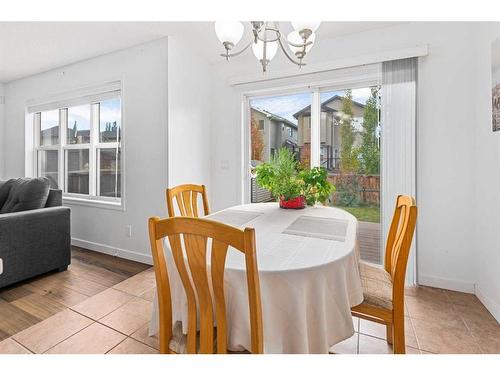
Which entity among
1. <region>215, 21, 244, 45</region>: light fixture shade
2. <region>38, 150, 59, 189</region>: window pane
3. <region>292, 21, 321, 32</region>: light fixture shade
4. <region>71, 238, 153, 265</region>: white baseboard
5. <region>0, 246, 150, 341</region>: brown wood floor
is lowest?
<region>0, 246, 150, 341</region>: brown wood floor

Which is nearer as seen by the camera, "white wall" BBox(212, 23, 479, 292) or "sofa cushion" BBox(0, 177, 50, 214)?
"white wall" BBox(212, 23, 479, 292)

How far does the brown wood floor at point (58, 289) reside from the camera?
6.38 ft

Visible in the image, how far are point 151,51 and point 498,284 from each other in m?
3.63

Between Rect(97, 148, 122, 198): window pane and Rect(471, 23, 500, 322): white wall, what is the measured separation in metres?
3.57

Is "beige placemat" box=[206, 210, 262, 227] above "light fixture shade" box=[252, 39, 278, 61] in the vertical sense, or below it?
below

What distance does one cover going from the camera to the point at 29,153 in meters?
4.19

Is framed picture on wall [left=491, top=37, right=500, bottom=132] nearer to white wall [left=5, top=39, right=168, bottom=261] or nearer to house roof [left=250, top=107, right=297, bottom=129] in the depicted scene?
house roof [left=250, top=107, right=297, bottom=129]

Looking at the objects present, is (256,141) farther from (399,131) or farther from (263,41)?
(263,41)

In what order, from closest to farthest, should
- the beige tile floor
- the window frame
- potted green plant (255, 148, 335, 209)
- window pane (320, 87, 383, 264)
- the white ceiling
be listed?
1. the beige tile floor
2. potted green plant (255, 148, 335, 209)
3. the white ceiling
4. window pane (320, 87, 383, 264)
5. the window frame

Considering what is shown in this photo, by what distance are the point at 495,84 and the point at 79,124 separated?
A: 444 cm

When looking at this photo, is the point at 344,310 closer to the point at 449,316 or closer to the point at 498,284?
the point at 449,316

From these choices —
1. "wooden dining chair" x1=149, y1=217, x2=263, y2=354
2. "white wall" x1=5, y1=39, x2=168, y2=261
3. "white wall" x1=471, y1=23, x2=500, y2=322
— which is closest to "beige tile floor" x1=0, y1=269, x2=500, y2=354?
"white wall" x1=471, y1=23, x2=500, y2=322

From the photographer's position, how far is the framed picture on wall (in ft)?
6.21

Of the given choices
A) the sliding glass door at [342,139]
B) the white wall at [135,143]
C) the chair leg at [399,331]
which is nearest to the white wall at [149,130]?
the white wall at [135,143]
